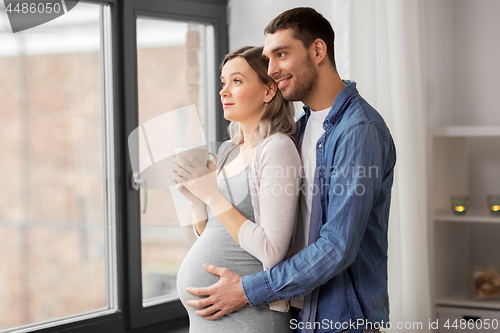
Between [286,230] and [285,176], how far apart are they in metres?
0.12

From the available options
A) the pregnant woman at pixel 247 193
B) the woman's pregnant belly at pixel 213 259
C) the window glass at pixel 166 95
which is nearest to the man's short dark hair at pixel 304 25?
the pregnant woman at pixel 247 193

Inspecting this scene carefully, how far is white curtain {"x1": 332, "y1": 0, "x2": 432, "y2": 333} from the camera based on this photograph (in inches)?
68.9

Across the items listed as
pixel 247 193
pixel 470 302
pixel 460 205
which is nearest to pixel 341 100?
pixel 247 193

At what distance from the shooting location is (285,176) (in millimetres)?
1056

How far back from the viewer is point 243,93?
1169mm

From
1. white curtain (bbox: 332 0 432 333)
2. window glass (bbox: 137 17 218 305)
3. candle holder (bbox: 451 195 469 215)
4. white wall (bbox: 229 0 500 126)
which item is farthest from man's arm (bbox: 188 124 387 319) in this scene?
white wall (bbox: 229 0 500 126)

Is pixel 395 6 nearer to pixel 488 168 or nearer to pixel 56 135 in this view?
pixel 488 168

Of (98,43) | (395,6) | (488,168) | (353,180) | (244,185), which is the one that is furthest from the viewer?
(488,168)

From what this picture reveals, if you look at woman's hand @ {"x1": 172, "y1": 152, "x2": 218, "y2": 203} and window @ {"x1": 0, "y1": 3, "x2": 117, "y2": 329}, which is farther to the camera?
window @ {"x1": 0, "y1": 3, "x2": 117, "y2": 329}

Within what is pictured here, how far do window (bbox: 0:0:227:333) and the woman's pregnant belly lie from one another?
0.79m

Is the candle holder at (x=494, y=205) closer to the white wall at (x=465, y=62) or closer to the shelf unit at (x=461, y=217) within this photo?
the shelf unit at (x=461, y=217)

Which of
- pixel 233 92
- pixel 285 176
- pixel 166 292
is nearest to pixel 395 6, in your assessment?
pixel 233 92

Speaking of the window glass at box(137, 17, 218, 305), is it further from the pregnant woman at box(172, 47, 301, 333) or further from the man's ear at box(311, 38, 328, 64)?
the man's ear at box(311, 38, 328, 64)

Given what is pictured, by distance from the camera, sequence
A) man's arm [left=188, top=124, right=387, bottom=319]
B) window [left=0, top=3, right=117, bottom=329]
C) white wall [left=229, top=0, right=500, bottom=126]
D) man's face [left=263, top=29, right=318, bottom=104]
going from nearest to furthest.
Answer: man's arm [left=188, top=124, right=387, bottom=319] → man's face [left=263, top=29, right=318, bottom=104] → window [left=0, top=3, right=117, bottom=329] → white wall [left=229, top=0, right=500, bottom=126]
